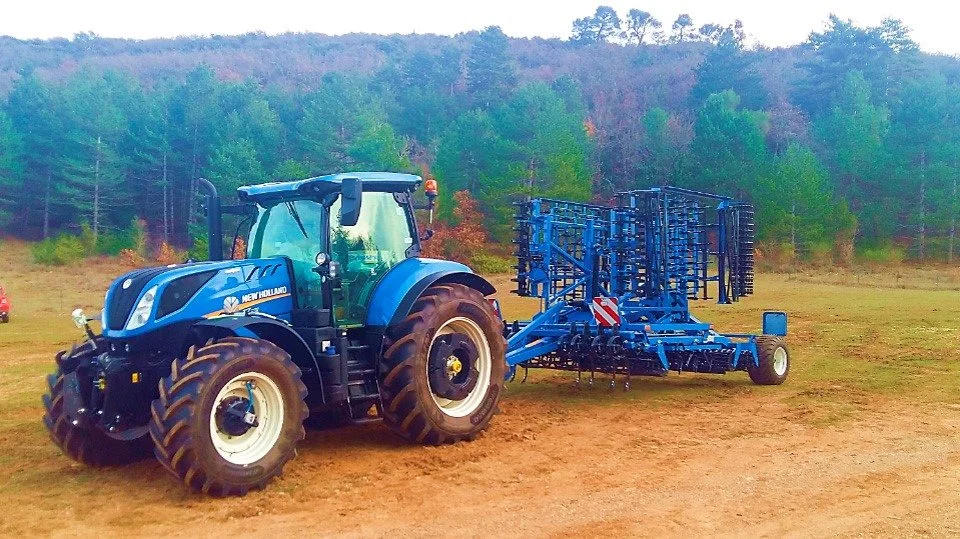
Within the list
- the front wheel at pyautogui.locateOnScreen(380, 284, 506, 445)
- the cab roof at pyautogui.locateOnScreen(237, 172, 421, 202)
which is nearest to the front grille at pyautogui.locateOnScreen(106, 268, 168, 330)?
the cab roof at pyautogui.locateOnScreen(237, 172, 421, 202)

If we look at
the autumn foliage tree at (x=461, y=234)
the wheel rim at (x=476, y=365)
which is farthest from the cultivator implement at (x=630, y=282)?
the autumn foliage tree at (x=461, y=234)

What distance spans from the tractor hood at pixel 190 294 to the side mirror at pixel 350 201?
84 centimetres

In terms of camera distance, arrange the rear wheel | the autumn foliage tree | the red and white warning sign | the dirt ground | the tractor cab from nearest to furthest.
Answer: the dirt ground, the tractor cab, the red and white warning sign, the rear wheel, the autumn foliage tree

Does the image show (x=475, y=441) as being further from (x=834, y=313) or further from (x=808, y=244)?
(x=808, y=244)

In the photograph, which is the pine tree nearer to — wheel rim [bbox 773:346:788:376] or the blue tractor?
wheel rim [bbox 773:346:788:376]

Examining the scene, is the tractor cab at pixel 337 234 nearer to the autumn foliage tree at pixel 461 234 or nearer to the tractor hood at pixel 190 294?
the tractor hood at pixel 190 294

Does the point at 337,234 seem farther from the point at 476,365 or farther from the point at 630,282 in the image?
the point at 630,282

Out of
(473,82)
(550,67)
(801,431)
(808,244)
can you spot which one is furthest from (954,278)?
(550,67)

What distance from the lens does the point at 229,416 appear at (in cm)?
612

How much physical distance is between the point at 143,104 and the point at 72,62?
2409 inches

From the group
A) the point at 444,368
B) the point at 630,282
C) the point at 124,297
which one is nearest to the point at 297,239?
the point at 124,297

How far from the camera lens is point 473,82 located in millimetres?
67562

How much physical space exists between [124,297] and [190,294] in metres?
0.55

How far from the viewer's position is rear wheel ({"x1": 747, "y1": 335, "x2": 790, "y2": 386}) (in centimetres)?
1117
